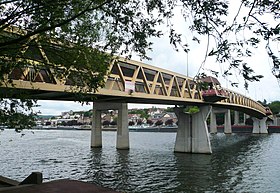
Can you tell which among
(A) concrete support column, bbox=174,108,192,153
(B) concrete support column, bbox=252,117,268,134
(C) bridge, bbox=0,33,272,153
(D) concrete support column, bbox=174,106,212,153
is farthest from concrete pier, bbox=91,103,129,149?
(B) concrete support column, bbox=252,117,268,134

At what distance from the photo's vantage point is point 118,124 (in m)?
55.4

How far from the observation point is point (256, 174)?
103 ft

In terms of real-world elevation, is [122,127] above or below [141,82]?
below

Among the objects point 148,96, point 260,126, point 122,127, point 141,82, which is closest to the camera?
point 148,96

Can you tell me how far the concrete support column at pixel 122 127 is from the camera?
5444 cm

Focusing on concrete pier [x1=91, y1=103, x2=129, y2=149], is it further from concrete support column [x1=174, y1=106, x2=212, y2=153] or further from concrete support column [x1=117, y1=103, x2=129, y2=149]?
concrete support column [x1=174, y1=106, x2=212, y2=153]

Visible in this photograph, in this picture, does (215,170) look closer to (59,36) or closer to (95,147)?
(59,36)

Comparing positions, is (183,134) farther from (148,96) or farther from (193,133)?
(148,96)

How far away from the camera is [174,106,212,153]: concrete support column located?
2085 inches

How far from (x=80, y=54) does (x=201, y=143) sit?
4514cm

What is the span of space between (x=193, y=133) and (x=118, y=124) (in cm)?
1331

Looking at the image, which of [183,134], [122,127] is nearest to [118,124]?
[122,127]

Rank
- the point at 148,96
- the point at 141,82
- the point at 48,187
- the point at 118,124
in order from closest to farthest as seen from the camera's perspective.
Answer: the point at 48,187 < the point at 148,96 < the point at 141,82 < the point at 118,124

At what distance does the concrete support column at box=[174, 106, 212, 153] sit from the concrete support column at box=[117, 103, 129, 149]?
30.3 feet
